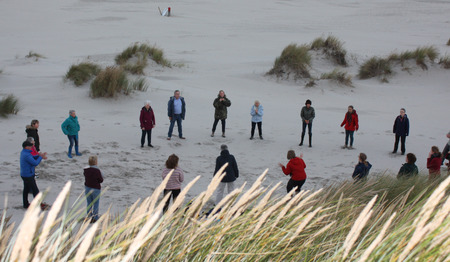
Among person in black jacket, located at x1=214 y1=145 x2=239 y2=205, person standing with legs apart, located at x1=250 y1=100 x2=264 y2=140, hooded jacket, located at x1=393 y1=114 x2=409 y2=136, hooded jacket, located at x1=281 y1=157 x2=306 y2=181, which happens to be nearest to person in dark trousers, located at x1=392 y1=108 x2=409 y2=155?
hooded jacket, located at x1=393 y1=114 x2=409 y2=136

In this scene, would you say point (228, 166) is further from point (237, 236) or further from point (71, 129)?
point (237, 236)

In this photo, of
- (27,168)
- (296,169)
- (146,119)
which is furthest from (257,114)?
(27,168)

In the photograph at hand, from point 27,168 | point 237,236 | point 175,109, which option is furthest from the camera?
point 175,109

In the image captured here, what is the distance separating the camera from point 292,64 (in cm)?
2209

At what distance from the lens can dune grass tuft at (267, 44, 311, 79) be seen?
72.4 ft

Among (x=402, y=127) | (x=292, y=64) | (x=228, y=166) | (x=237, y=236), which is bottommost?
(x=228, y=166)

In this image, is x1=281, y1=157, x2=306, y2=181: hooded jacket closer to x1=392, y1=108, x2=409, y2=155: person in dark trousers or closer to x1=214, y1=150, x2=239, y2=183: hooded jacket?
x1=214, y1=150, x2=239, y2=183: hooded jacket

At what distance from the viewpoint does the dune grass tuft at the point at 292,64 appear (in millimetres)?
22062

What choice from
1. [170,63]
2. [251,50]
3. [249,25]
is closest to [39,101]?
[170,63]

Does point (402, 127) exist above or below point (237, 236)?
below

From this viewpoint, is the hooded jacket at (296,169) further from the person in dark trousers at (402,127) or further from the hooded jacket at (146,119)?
the person in dark trousers at (402,127)

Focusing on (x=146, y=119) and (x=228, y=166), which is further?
(x=146, y=119)

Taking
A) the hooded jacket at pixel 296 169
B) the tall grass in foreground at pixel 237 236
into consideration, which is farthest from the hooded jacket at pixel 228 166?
the tall grass in foreground at pixel 237 236

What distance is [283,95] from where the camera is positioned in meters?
20.2
